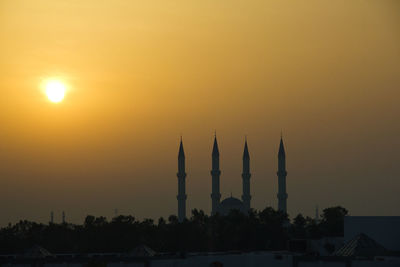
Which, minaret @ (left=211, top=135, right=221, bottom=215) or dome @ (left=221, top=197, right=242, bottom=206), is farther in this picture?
dome @ (left=221, top=197, right=242, bottom=206)

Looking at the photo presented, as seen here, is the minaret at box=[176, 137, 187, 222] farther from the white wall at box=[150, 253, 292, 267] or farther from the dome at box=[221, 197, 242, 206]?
the white wall at box=[150, 253, 292, 267]

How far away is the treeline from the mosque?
16.8 m

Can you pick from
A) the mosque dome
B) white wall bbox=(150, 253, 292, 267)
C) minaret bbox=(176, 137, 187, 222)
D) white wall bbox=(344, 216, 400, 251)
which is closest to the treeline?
minaret bbox=(176, 137, 187, 222)

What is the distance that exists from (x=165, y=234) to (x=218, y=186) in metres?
36.9

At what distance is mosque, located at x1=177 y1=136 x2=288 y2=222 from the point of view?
548ft

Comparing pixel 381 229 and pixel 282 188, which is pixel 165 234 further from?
pixel 381 229

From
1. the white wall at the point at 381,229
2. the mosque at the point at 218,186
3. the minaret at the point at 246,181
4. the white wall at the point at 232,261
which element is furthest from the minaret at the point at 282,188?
the white wall at the point at 232,261

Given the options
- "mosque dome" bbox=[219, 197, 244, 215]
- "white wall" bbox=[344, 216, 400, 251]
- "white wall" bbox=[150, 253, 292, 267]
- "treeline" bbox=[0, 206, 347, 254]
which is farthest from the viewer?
"mosque dome" bbox=[219, 197, 244, 215]

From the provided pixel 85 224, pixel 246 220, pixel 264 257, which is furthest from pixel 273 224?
pixel 264 257

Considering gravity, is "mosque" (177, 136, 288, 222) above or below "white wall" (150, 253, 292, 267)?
above

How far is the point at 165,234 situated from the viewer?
134m

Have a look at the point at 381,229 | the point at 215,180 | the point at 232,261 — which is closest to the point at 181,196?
the point at 215,180

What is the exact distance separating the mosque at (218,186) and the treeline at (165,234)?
16.8m

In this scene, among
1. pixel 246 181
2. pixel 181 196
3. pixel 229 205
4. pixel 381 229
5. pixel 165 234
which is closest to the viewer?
pixel 381 229
